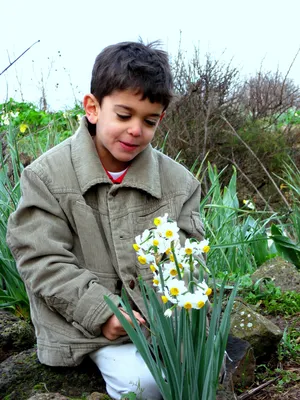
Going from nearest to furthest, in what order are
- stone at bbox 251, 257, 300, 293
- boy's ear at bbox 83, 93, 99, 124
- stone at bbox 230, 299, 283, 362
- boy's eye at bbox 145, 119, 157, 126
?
boy's eye at bbox 145, 119, 157, 126, boy's ear at bbox 83, 93, 99, 124, stone at bbox 230, 299, 283, 362, stone at bbox 251, 257, 300, 293

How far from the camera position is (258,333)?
2.45 m

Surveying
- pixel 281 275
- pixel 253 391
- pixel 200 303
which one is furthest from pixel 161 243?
pixel 281 275

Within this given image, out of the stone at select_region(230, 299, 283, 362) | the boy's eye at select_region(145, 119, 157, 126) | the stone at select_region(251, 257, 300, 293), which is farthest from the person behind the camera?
the stone at select_region(251, 257, 300, 293)

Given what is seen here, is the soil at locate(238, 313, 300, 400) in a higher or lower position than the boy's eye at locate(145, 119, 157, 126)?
lower

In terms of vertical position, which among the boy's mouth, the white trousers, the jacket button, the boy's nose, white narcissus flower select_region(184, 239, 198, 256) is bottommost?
the white trousers

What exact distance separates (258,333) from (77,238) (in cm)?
84

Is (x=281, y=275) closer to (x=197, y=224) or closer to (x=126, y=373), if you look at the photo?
(x=197, y=224)

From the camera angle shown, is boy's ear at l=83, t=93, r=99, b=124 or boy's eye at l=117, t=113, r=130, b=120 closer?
boy's eye at l=117, t=113, r=130, b=120

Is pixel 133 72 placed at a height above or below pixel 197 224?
above

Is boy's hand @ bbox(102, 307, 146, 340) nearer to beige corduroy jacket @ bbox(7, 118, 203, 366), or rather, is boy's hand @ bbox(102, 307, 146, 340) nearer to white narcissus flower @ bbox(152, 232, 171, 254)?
beige corduroy jacket @ bbox(7, 118, 203, 366)

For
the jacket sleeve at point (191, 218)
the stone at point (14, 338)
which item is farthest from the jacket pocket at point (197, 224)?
the stone at point (14, 338)

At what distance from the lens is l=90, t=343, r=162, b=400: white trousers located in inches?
80.8

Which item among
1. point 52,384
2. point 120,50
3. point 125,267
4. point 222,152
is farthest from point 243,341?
point 222,152

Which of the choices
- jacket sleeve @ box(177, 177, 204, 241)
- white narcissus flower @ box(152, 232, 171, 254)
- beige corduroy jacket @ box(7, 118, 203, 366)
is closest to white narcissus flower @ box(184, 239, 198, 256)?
white narcissus flower @ box(152, 232, 171, 254)
